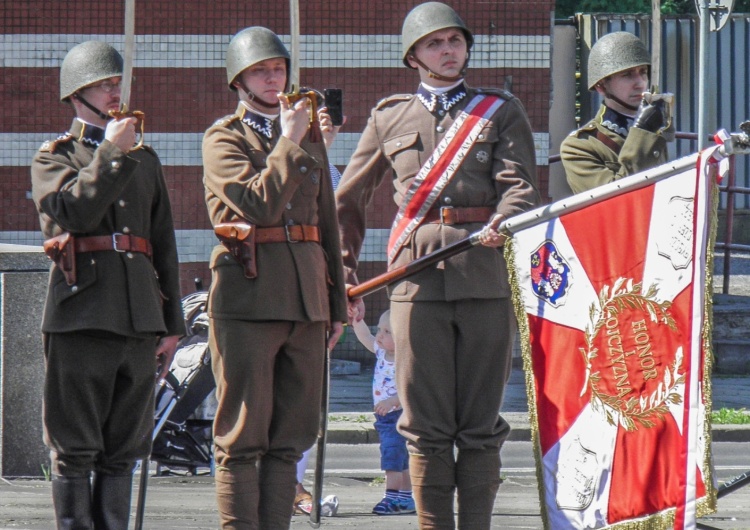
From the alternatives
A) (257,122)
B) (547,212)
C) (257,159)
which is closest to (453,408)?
(547,212)

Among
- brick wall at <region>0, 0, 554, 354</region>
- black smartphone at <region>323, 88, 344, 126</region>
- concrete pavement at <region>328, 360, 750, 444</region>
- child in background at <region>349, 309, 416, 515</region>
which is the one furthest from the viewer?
brick wall at <region>0, 0, 554, 354</region>

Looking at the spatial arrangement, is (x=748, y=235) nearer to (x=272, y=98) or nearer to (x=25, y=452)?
(x=25, y=452)

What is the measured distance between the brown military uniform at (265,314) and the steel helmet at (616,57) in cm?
130

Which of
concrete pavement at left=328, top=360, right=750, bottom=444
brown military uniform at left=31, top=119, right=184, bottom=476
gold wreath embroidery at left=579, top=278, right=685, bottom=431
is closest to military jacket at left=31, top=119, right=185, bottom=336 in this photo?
brown military uniform at left=31, top=119, right=184, bottom=476

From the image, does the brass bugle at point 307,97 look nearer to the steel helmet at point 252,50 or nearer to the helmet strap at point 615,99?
the steel helmet at point 252,50

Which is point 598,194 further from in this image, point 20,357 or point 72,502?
point 20,357

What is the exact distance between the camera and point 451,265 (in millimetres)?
5730

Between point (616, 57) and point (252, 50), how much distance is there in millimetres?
1578

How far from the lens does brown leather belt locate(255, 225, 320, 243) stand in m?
5.62

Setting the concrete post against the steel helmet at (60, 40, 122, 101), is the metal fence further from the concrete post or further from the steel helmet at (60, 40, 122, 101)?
the steel helmet at (60, 40, 122, 101)

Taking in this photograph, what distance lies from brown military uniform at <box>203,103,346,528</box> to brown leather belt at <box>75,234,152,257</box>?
1.05ft

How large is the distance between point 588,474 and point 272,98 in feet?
6.15

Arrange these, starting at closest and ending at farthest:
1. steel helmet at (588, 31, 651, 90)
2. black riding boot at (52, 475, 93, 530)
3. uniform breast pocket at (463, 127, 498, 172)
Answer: black riding boot at (52, 475, 93, 530) → uniform breast pocket at (463, 127, 498, 172) → steel helmet at (588, 31, 651, 90)

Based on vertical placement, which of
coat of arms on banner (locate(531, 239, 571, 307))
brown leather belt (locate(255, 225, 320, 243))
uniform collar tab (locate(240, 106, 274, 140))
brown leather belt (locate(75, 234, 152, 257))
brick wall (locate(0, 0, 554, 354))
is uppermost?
brick wall (locate(0, 0, 554, 354))
